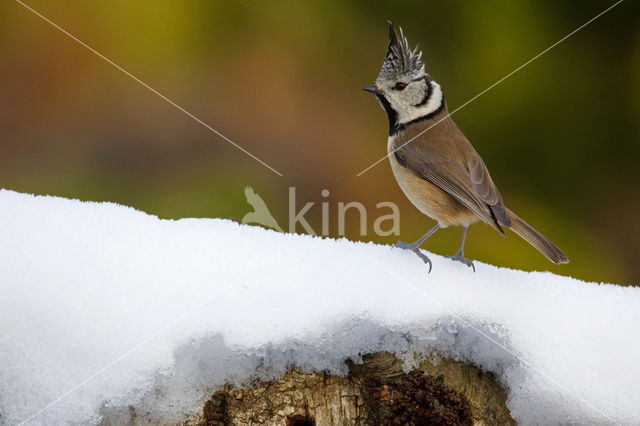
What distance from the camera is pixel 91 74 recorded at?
187 inches

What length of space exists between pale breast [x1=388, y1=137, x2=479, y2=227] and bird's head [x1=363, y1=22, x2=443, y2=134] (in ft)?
0.76

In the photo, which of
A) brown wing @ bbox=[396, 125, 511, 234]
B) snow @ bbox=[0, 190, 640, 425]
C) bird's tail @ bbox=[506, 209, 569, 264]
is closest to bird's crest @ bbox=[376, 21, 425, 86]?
brown wing @ bbox=[396, 125, 511, 234]

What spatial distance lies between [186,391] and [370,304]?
1.60 feet

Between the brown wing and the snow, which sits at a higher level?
the brown wing

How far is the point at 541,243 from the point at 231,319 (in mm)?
1566

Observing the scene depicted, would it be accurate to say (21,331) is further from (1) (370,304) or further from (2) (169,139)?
(2) (169,139)

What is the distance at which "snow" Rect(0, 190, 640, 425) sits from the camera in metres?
1.80

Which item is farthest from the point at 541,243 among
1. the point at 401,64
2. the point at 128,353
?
the point at 128,353

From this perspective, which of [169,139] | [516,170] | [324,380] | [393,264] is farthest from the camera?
[169,139]

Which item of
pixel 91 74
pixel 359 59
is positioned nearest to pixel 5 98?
pixel 91 74

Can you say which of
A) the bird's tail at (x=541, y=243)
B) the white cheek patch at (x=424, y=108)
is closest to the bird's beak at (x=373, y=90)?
the white cheek patch at (x=424, y=108)

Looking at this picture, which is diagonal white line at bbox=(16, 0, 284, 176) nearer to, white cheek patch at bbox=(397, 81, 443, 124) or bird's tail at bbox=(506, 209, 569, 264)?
white cheek patch at bbox=(397, 81, 443, 124)

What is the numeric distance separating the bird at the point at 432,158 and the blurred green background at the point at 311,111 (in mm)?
832

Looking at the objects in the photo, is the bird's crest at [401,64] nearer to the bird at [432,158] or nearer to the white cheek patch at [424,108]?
the bird at [432,158]
